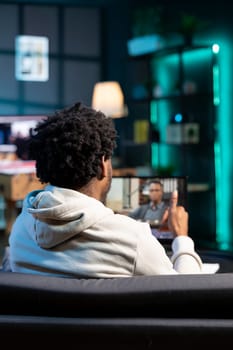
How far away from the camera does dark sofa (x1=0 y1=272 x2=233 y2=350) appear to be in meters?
1.07

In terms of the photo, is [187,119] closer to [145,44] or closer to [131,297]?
[145,44]

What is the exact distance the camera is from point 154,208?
75.3 inches

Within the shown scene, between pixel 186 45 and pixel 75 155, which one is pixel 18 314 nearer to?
pixel 75 155

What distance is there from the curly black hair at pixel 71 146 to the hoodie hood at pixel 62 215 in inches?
1.9

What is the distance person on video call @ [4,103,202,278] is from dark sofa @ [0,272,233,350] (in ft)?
0.49

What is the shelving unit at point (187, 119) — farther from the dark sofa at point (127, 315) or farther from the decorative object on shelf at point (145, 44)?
the dark sofa at point (127, 315)

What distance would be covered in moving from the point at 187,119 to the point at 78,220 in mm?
4431

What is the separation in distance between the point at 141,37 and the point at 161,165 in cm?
140

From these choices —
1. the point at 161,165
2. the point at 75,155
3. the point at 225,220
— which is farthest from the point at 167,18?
the point at 75,155

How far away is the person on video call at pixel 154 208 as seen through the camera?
1.90 m

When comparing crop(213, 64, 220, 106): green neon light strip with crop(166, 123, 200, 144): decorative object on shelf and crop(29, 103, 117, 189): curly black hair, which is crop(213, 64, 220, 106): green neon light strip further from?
crop(29, 103, 117, 189): curly black hair

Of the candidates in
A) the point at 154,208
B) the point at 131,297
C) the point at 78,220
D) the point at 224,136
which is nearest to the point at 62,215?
A: the point at 78,220

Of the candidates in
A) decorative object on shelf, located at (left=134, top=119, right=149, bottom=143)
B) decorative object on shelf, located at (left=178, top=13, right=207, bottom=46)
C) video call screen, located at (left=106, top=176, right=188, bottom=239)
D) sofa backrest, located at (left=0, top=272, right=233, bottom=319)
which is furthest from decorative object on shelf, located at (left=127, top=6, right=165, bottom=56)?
sofa backrest, located at (left=0, top=272, right=233, bottom=319)

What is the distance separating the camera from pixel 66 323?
1092mm
